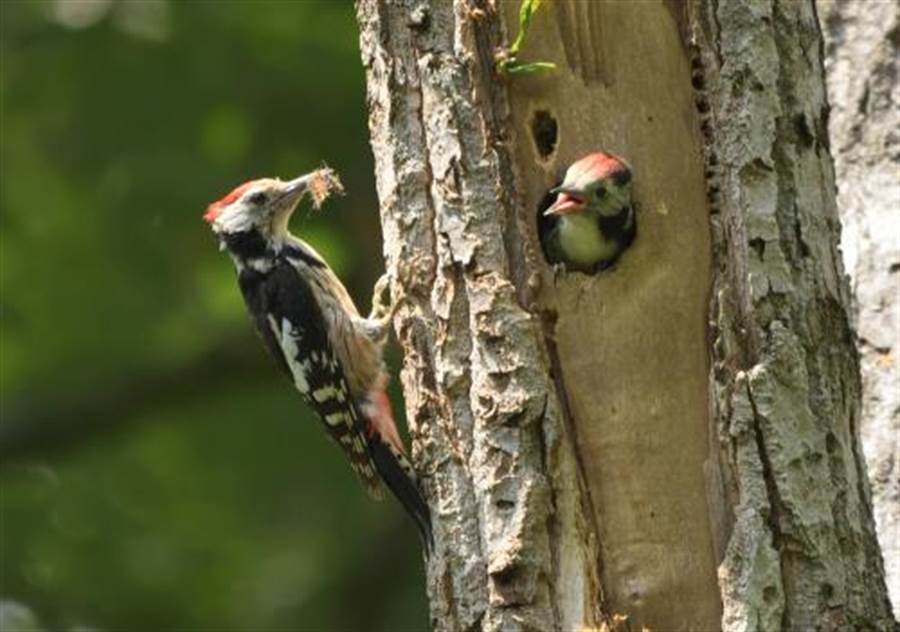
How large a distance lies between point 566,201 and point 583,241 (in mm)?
125

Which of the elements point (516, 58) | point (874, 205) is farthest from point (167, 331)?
point (516, 58)

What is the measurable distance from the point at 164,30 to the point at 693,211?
5.02 m

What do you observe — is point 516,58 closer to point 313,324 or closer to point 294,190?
point 313,324

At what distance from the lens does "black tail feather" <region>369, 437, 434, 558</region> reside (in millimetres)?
5355

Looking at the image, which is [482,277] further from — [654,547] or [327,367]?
[327,367]

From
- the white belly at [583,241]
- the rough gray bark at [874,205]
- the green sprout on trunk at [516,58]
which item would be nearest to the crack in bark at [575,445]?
the white belly at [583,241]

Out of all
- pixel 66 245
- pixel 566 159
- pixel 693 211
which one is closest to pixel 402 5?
pixel 566 159

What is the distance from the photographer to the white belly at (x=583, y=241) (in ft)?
17.2

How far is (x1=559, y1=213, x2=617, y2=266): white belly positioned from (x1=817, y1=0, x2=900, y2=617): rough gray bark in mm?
1274

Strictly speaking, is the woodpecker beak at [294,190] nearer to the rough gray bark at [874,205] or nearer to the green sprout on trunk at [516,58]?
the rough gray bark at [874,205]

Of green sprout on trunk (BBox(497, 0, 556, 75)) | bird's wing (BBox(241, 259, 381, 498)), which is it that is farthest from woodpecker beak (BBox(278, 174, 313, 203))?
green sprout on trunk (BBox(497, 0, 556, 75))

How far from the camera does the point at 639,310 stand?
521 centimetres

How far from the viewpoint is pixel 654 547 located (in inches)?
199

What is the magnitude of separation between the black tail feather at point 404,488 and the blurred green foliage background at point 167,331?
2813 mm
